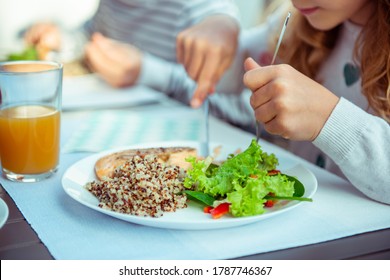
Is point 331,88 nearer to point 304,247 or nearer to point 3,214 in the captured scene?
point 304,247

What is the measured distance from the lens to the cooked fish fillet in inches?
42.9

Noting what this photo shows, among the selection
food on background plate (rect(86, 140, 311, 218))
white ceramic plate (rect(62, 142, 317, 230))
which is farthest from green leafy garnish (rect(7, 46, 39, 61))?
food on background plate (rect(86, 140, 311, 218))

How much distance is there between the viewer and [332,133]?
1048 mm

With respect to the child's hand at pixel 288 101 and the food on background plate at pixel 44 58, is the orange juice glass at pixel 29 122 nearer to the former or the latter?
the child's hand at pixel 288 101

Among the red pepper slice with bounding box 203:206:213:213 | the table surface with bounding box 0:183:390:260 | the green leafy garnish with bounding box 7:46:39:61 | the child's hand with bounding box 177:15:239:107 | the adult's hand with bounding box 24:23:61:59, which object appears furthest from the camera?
the adult's hand with bounding box 24:23:61:59

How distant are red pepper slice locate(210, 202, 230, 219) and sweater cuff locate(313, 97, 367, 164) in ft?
0.89

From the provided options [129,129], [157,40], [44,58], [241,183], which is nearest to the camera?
[241,183]

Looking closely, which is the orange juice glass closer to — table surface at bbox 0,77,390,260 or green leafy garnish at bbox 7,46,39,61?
table surface at bbox 0,77,390,260

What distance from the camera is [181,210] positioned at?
37.0 inches

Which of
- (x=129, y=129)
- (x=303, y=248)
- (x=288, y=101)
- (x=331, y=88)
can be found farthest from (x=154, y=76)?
(x=303, y=248)

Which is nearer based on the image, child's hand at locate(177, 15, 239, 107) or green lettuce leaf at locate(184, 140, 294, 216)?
green lettuce leaf at locate(184, 140, 294, 216)

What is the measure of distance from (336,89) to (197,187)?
0.76 m
